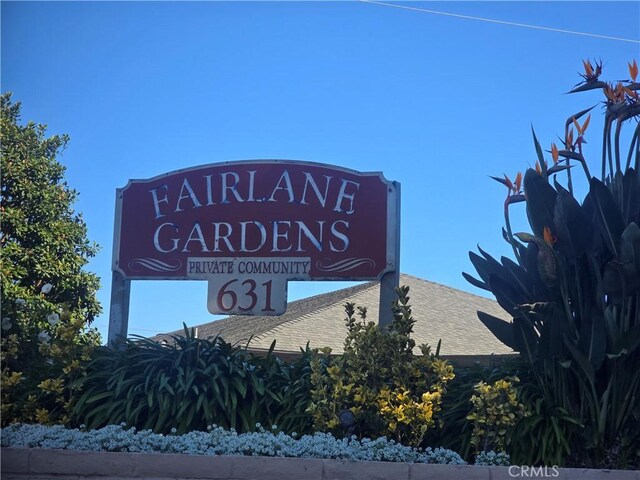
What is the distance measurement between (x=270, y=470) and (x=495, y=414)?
1821mm

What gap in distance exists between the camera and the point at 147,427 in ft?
23.3

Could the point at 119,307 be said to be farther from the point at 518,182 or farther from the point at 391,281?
the point at 518,182

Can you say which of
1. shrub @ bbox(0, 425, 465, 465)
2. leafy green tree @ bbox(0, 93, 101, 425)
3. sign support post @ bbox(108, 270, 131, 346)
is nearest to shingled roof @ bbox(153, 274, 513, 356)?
leafy green tree @ bbox(0, 93, 101, 425)

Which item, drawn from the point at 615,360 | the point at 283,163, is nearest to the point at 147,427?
the point at 283,163

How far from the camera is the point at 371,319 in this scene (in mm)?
15398

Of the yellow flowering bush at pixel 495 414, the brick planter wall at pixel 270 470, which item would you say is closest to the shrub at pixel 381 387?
the yellow flowering bush at pixel 495 414

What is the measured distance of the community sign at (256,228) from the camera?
344 inches

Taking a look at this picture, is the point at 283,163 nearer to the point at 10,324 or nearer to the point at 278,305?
the point at 278,305

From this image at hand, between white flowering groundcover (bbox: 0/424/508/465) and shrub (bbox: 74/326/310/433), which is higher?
→ shrub (bbox: 74/326/310/433)

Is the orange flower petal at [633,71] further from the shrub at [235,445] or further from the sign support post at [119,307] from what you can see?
the sign support post at [119,307]

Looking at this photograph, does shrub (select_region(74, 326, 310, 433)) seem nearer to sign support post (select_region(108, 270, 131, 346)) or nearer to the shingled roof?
sign support post (select_region(108, 270, 131, 346))

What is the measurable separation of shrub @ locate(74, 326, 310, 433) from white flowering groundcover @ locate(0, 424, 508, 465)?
630mm

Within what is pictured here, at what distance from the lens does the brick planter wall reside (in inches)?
227

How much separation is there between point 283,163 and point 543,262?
135 inches
